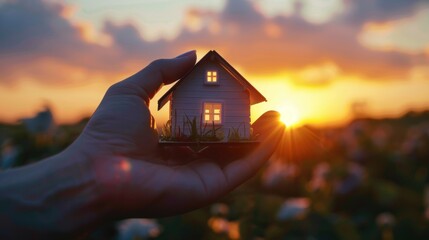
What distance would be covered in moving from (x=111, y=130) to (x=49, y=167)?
0.32m

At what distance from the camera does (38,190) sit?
2.18 m

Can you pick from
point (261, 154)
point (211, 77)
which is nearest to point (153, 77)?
point (211, 77)

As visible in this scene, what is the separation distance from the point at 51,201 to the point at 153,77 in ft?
2.31

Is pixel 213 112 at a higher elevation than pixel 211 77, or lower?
lower

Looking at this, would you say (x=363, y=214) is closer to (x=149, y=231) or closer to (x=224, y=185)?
(x=149, y=231)

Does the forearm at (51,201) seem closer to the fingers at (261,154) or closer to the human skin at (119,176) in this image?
the human skin at (119,176)

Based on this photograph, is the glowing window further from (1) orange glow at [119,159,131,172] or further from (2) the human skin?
(1) orange glow at [119,159,131,172]

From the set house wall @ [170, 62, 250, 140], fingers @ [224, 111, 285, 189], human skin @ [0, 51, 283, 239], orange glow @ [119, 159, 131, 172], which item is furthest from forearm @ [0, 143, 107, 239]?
fingers @ [224, 111, 285, 189]

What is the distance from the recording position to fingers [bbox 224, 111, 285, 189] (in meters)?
2.31

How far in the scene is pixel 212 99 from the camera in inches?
87.5

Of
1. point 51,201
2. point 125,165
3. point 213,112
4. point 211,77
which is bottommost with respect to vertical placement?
point 51,201

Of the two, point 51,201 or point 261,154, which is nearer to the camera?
point 51,201

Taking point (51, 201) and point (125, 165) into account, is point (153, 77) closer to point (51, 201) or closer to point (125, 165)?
point (125, 165)

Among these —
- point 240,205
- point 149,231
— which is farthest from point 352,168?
point 149,231
